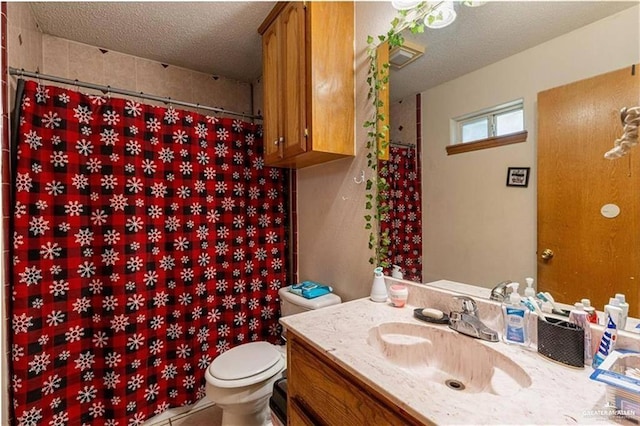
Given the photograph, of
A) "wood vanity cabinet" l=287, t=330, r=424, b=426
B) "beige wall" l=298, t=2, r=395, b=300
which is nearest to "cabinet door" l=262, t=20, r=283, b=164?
"beige wall" l=298, t=2, r=395, b=300

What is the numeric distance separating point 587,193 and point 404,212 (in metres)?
0.62

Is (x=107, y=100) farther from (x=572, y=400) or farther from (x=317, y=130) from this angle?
(x=572, y=400)

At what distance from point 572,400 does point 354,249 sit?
3.23 ft

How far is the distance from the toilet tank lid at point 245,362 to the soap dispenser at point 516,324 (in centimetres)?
108

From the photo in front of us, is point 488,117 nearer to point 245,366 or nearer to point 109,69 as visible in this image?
point 245,366

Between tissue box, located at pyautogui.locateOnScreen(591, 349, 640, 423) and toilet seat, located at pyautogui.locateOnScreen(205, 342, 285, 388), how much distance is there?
125 centimetres

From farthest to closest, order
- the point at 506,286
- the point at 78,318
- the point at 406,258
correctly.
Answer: the point at 78,318
the point at 406,258
the point at 506,286

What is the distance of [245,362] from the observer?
4.75ft

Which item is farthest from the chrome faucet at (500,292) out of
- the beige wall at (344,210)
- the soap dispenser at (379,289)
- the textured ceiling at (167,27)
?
the textured ceiling at (167,27)

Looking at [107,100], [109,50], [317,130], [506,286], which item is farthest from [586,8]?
[109,50]

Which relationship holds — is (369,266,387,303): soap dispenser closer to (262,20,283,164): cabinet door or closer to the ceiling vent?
(262,20,283,164): cabinet door

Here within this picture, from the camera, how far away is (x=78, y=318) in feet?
4.63

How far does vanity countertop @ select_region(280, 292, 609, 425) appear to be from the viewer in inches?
21.0

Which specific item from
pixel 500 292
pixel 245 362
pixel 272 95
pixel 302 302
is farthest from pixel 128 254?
pixel 500 292
